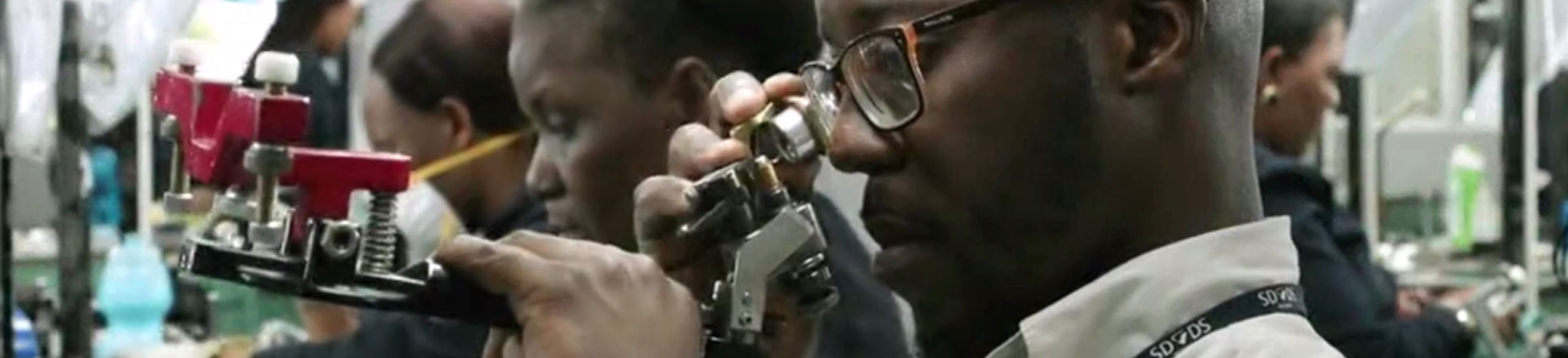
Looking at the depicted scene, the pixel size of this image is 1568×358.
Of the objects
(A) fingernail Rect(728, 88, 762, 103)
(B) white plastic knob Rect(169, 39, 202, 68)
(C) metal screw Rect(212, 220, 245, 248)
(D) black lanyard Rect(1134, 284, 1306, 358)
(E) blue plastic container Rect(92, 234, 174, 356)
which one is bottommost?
(E) blue plastic container Rect(92, 234, 174, 356)

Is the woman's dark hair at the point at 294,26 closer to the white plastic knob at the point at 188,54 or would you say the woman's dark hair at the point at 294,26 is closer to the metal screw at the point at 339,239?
the white plastic knob at the point at 188,54

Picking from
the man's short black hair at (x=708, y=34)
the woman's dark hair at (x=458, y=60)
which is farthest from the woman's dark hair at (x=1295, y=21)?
the man's short black hair at (x=708, y=34)

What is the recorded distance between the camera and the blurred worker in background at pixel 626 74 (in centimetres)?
Answer: 151

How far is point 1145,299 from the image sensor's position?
952 millimetres

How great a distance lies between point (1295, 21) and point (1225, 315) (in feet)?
4.26

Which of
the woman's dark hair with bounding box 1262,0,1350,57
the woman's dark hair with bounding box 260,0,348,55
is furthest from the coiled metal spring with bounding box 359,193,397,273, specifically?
the woman's dark hair with bounding box 1262,0,1350,57

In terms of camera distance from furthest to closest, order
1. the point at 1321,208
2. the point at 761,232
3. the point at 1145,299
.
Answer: the point at 1321,208 < the point at 761,232 < the point at 1145,299

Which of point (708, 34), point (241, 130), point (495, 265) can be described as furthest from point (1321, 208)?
point (241, 130)

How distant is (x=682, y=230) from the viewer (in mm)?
1165

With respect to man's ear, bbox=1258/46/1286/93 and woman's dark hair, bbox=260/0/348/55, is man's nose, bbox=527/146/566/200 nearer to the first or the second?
woman's dark hair, bbox=260/0/348/55

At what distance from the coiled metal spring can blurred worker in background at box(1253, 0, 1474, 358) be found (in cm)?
101

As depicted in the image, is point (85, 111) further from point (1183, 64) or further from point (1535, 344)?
point (1535, 344)

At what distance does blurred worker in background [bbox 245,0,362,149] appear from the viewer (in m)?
1.06

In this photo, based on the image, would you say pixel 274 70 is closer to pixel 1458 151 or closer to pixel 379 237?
pixel 379 237
